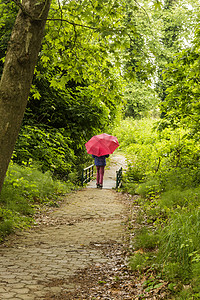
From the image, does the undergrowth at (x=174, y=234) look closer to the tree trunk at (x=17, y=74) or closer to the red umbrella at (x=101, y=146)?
the tree trunk at (x=17, y=74)

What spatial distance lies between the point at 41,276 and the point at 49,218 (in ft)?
12.4

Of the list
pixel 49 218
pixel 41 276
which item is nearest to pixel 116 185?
pixel 49 218

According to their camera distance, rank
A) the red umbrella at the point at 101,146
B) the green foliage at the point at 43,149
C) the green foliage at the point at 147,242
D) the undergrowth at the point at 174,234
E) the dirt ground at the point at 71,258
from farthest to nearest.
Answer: the red umbrella at the point at 101,146
the green foliage at the point at 43,149
the green foliage at the point at 147,242
the dirt ground at the point at 71,258
the undergrowth at the point at 174,234

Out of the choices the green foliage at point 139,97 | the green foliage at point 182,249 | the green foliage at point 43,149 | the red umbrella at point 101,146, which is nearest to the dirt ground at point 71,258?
the green foliage at point 182,249

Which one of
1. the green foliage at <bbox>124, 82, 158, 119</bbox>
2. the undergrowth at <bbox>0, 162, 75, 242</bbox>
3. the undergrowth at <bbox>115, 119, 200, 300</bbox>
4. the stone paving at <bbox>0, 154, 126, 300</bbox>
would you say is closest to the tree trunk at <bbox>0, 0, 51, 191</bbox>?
the stone paving at <bbox>0, 154, 126, 300</bbox>

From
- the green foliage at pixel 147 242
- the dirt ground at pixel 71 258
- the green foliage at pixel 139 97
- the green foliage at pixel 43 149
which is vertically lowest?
the dirt ground at pixel 71 258

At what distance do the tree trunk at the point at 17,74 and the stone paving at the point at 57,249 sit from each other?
202 cm

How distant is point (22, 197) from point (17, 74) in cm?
582

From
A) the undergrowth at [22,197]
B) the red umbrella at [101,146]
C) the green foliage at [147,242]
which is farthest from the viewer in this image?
the red umbrella at [101,146]

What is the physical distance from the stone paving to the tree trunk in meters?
2.02

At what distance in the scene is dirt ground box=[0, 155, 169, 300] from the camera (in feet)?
15.2

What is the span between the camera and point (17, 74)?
3344 mm

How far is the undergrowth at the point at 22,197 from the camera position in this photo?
294 inches

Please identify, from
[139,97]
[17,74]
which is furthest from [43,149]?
[139,97]
